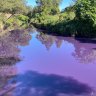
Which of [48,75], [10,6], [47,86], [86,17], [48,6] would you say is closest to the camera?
[47,86]

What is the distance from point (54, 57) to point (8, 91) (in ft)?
22.9

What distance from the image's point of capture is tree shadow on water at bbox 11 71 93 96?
867 cm

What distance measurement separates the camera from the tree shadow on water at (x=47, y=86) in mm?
8672

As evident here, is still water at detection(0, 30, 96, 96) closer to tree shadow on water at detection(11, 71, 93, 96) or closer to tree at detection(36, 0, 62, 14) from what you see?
tree shadow on water at detection(11, 71, 93, 96)

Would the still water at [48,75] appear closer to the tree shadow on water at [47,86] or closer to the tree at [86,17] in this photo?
the tree shadow on water at [47,86]

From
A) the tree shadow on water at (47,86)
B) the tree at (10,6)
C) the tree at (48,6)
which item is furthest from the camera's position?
the tree at (48,6)

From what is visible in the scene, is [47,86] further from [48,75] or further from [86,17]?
[86,17]

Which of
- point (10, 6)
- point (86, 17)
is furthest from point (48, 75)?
point (10, 6)

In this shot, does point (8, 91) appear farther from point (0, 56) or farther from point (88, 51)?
point (88, 51)

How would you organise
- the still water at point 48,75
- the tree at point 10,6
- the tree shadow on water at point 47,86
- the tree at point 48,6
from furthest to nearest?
1. the tree at point 48,6
2. the tree at point 10,6
3. the still water at point 48,75
4. the tree shadow on water at point 47,86

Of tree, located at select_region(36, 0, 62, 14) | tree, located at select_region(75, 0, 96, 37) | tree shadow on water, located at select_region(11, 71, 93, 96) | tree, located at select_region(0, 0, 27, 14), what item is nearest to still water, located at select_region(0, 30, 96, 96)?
tree shadow on water, located at select_region(11, 71, 93, 96)

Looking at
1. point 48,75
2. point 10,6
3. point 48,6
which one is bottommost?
point 48,75

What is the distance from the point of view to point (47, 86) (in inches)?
371

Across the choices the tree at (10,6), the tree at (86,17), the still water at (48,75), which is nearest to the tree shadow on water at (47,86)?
the still water at (48,75)
